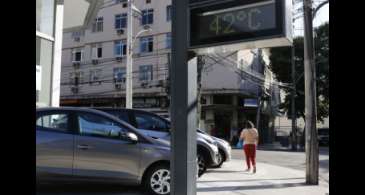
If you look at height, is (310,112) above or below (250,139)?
Result: above

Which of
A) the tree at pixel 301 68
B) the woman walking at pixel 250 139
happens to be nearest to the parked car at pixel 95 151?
the woman walking at pixel 250 139

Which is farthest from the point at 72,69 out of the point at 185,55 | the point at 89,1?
the point at 185,55

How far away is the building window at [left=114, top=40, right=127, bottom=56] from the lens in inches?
1489

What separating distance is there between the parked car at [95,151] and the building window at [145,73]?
92.9 ft

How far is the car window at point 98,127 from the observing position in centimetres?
744

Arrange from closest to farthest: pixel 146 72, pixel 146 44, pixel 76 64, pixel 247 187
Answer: pixel 247 187 → pixel 146 72 → pixel 146 44 → pixel 76 64

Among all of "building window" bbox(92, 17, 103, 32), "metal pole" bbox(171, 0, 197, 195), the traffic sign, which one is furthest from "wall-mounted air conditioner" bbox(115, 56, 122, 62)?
the traffic sign

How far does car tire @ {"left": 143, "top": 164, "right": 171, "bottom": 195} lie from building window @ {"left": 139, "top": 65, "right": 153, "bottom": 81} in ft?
93.4

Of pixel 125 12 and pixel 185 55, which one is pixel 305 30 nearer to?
pixel 185 55

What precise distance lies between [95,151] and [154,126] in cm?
337

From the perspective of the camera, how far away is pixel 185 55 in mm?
5055

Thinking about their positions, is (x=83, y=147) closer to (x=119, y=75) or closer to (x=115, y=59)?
(x=119, y=75)

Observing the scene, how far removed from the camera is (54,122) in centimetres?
746

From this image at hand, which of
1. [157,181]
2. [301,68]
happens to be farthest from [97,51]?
[157,181]
